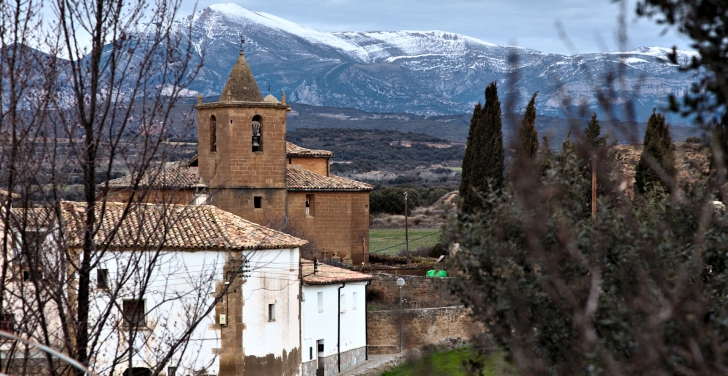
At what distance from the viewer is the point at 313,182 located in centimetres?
3900

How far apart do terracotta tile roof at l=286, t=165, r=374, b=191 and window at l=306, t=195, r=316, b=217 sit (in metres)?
0.52

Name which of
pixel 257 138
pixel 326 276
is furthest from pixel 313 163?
pixel 326 276

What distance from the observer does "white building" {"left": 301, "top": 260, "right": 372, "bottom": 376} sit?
26.2m

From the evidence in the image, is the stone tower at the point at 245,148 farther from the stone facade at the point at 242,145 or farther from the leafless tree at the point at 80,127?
the leafless tree at the point at 80,127

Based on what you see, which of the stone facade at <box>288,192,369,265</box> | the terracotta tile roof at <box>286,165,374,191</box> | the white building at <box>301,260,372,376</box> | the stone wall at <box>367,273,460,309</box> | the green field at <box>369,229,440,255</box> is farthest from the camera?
the green field at <box>369,229,440,255</box>

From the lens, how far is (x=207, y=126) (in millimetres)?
37219

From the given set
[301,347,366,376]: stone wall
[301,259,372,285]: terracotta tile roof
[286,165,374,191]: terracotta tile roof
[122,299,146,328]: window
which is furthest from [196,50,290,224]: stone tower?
[122,299,146,328]: window

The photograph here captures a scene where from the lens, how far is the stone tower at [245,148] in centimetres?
3656

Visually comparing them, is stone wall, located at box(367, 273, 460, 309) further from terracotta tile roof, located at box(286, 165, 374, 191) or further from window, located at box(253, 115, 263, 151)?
window, located at box(253, 115, 263, 151)

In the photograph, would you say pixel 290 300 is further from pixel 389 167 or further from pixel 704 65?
pixel 389 167

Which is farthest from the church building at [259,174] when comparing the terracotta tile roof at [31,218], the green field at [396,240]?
the terracotta tile roof at [31,218]

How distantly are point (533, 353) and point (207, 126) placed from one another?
3126cm

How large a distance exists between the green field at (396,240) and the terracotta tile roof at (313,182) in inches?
246

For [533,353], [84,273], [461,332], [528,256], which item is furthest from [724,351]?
[461,332]
